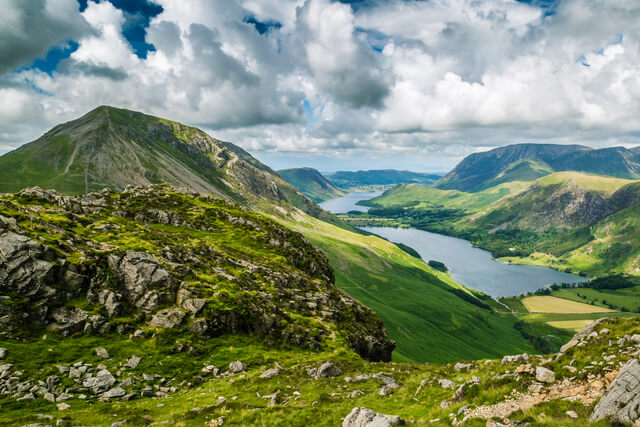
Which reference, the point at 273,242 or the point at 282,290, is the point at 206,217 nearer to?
the point at 273,242

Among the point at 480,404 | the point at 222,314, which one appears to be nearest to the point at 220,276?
the point at 222,314

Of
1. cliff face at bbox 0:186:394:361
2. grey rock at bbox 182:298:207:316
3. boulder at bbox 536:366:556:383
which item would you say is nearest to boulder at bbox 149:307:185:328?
cliff face at bbox 0:186:394:361

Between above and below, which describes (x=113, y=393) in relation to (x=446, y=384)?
below

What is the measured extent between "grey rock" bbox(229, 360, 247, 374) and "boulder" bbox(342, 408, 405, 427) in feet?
71.7

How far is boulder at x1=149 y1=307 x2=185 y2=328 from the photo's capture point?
3712cm

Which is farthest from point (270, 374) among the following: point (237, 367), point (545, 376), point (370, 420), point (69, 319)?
point (545, 376)

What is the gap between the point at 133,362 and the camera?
1182 inches

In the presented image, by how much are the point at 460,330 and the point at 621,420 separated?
194 meters

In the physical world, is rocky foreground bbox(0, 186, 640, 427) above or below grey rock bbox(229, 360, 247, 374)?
above

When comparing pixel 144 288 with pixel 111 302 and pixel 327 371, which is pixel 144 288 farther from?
pixel 327 371

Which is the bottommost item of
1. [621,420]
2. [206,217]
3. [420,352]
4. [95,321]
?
[420,352]

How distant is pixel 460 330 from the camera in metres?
180

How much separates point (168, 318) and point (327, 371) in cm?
2084

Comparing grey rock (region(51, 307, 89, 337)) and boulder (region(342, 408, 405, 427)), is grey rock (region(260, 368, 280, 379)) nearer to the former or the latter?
boulder (region(342, 408, 405, 427))
